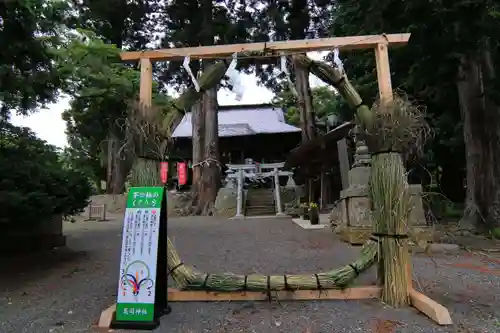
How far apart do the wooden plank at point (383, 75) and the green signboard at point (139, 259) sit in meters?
2.35

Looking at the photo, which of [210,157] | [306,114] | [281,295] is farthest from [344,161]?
[210,157]

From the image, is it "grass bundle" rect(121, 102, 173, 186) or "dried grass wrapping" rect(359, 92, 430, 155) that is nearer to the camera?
"dried grass wrapping" rect(359, 92, 430, 155)

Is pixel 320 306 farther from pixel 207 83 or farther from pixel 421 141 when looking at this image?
pixel 207 83

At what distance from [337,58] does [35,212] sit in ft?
13.3

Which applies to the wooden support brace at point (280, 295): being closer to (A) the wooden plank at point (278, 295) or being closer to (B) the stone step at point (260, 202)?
(A) the wooden plank at point (278, 295)

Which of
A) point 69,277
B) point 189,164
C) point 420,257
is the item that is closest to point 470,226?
point 420,257

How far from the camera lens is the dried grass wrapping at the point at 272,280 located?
3721mm

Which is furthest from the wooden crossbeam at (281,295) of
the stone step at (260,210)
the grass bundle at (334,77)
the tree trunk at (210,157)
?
the tree trunk at (210,157)

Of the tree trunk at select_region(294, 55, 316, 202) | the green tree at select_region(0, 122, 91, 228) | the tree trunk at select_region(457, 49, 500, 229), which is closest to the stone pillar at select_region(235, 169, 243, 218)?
the tree trunk at select_region(294, 55, 316, 202)

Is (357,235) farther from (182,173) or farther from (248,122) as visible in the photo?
(248,122)

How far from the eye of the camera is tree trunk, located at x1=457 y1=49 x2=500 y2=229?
834 centimetres

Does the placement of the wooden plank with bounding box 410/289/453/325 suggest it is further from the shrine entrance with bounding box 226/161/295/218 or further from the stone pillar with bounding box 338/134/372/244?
the shrine entrance with bounding box 226/161/295/218

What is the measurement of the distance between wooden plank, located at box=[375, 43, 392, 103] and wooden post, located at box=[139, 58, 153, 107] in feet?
7.62

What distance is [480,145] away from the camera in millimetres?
8477
